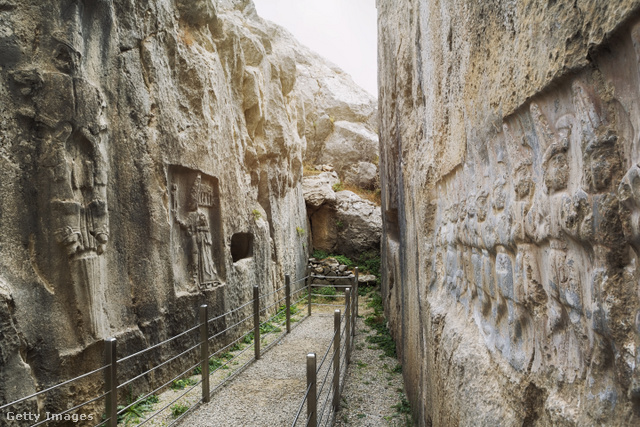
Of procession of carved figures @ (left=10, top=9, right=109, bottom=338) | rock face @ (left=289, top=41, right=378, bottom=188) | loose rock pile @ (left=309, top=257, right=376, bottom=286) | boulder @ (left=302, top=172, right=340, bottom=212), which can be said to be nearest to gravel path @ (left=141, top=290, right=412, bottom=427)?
procession of carved figures @ (left=10, top=9, right=109, bottom=338)

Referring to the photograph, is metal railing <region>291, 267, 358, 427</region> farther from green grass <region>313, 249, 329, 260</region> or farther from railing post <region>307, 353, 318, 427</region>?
green grass <region>313, 249, 329, 260</region>

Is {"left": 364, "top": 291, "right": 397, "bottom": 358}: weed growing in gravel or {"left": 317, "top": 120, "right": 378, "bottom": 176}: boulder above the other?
{"left": 317, "top": 120, "right": 378, "bottom": 176}: boulder

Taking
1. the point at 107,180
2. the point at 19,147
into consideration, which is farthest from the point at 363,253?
the point at 19,147

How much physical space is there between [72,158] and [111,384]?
244 cm

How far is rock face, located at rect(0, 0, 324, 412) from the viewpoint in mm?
4207

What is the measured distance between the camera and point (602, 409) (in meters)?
1.37

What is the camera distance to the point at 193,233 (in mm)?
6750

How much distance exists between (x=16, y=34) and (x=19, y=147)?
1146mm

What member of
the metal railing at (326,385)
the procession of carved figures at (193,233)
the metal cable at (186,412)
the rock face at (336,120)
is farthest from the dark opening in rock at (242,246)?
the rock face at (336,120)

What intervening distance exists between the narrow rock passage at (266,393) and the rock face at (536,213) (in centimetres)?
194

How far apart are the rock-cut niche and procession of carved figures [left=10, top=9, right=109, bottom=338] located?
4.73 ft

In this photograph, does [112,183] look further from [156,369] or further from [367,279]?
[367,279]

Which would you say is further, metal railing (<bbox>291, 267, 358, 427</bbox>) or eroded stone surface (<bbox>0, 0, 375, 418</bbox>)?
eroded stone surface (<bbox>0, 0, 375, 418</bbox>)

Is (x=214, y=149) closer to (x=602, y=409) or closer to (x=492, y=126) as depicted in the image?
(x=492, y=126)
